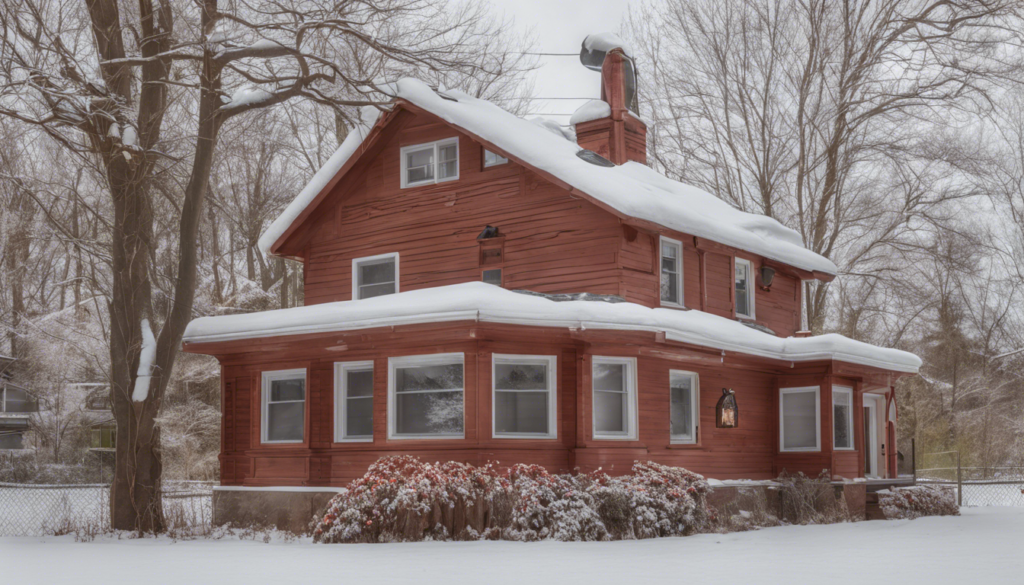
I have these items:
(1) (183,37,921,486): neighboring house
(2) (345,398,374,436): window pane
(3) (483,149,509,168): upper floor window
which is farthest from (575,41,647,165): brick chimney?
(2) (345,398,374,436): window pane

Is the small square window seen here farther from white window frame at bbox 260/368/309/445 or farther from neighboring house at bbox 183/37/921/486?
white window frame at bbox 260/368/309/445

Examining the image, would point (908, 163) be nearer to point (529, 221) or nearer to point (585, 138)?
point (585, 138)

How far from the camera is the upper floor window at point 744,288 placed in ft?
70.1

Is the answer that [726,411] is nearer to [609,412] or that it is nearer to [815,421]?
[815,421]

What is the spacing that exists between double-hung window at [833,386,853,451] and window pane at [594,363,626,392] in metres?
5.40

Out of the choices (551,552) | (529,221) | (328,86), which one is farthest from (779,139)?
(551,552)

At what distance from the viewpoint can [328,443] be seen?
57.5ft

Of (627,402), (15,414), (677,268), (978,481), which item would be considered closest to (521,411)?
(627,402)

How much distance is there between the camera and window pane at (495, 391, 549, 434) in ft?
53.1

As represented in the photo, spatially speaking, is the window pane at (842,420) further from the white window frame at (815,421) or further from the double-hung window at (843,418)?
the white window frame at (815,421)

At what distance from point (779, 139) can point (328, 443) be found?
57.4 feet

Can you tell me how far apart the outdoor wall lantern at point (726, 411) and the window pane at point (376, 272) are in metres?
6.75

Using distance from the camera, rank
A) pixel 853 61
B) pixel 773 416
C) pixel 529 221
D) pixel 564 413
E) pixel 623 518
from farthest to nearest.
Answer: pixel 853 61 → pixel 773 416 → pixel 529 221 → pixel 564 413 → pixel 623 518

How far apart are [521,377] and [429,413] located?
160 cm
